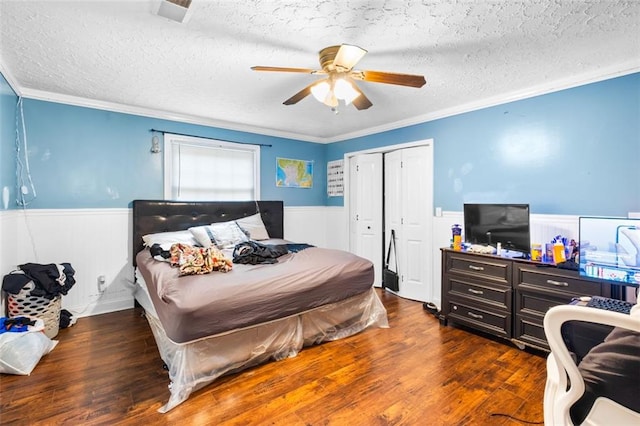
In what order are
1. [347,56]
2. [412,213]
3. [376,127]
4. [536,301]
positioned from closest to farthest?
[347,56] → [536,301] → [412,213] → [376,127]

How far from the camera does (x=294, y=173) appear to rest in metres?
5.09

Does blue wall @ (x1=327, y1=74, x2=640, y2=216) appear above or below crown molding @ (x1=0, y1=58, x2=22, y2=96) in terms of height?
below

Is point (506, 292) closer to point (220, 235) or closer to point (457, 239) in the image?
point (457, 239)

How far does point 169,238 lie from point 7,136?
5.45 feet

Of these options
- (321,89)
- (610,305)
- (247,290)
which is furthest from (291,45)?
(610,305)

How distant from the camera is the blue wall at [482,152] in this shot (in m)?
2.56

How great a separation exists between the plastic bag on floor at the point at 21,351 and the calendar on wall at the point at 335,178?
4.05 m

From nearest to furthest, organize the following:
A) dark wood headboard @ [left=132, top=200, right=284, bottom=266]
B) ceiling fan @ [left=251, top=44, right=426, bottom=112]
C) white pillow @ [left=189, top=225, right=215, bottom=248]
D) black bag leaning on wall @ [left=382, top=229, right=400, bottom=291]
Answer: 1. ceiling fan @ [left=251, top=44, right=426, bottom=112]
2. white pillow @ [left=189, top=225, right=215, bottom=248]
3. dark wood headboard @ [left=132, top=200, right=284, bottom=266]
4. black bag leaning on wall @ [left=382, top=229, right=400, bottom=291]

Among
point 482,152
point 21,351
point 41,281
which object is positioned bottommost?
point 21,351

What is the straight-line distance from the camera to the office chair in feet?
3.00

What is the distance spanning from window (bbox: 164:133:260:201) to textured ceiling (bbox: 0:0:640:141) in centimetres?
77

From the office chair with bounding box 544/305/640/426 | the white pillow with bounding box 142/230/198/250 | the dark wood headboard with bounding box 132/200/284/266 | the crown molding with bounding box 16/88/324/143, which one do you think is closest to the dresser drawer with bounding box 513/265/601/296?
the office chair with bounding box 544/305/640/426

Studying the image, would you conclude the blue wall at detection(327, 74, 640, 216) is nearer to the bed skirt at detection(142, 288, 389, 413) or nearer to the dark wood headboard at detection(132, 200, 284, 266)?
the bed skirt at detection(142, 288, 389, 413)

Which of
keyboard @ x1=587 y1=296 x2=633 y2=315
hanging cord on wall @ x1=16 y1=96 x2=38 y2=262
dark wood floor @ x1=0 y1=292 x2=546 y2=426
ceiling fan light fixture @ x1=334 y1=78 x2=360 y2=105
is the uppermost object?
ceiling fan light fixture @ x1=334 y1=78 x2=360 y2=105
